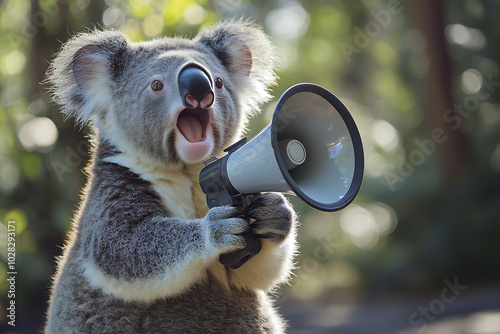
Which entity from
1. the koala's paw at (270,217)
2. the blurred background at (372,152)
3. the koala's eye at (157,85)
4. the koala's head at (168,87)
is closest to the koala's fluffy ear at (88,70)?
the koala's head at (168,87)

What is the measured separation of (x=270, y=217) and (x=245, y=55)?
3.19 ft

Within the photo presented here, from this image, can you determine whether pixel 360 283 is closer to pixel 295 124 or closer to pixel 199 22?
pixel 199 22

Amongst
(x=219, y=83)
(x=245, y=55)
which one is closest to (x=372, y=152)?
(x=245, y=55)

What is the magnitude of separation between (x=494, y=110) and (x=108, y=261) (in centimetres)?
987

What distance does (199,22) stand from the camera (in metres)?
3.94

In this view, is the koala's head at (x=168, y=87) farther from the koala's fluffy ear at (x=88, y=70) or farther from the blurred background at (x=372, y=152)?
the blurred background at (x=372, y=152)

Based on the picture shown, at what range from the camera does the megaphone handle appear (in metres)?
1.81

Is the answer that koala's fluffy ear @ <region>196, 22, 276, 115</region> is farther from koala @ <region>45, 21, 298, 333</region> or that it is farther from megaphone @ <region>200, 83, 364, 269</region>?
megaphone @ <region>200, 83, 364, 269</region>

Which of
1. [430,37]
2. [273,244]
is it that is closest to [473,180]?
[430,37]

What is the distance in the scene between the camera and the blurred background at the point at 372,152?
5062 mm

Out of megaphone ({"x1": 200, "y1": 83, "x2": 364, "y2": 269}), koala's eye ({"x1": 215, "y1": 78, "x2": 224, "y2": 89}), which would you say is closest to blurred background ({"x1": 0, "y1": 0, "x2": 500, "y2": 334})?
koala's eye ({"x1": 215, "y1": 78, "x2": 224, "y2": 89})

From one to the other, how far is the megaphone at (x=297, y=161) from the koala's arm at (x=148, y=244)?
0.26ft

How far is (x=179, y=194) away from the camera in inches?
82.2

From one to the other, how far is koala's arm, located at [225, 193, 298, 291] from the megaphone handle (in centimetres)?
5
